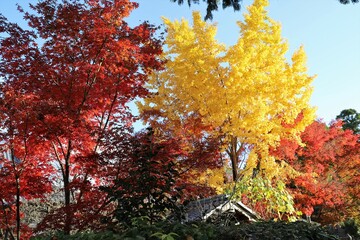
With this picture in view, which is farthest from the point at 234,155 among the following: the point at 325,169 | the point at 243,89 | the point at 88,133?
the point at 88,133

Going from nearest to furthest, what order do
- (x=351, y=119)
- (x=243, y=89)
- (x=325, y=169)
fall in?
(x=243, y=89), (x=325, y=169), (x=351, y=119)

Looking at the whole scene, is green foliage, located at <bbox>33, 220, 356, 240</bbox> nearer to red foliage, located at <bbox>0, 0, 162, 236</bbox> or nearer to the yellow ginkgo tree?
red foliage, located at <bbox>0, 0, 162, 236</bbox>

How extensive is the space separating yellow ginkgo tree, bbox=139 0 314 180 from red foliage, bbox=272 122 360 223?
88.8 inches

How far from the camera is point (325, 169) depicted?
1819 cm

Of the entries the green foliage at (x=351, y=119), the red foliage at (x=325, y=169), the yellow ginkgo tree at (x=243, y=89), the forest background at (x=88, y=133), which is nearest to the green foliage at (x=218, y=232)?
the forest background at (x=88, y=133)

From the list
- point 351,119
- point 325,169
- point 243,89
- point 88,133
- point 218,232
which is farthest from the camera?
point 351,119

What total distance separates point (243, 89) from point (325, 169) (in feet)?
26.7

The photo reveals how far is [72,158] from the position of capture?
866 centimetres

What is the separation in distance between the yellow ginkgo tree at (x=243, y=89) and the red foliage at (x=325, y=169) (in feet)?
7.40

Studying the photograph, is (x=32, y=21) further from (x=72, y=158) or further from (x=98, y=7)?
(x=72, y=158)

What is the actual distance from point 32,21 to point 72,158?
325 cm

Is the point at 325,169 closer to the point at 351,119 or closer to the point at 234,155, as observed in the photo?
the point at 234,155

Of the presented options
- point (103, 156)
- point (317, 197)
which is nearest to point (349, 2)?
point (103, 156)

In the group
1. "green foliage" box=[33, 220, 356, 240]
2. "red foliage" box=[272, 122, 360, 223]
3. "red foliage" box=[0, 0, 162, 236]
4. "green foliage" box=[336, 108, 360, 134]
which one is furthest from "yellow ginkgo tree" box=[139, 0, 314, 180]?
"green foliage" box=[336, 108, 360, 134]
